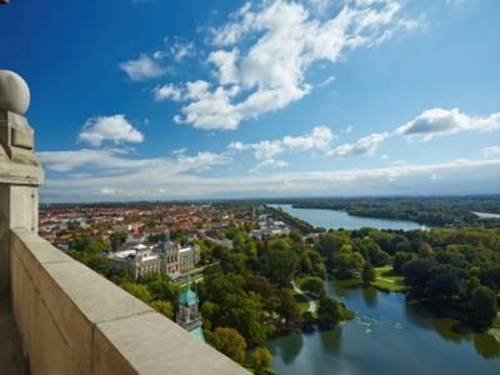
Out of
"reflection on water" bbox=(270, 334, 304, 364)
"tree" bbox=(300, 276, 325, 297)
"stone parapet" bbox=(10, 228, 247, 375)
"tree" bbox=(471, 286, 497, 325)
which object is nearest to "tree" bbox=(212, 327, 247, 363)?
"reflection on water" bbox=(270, 334, 304, 364)

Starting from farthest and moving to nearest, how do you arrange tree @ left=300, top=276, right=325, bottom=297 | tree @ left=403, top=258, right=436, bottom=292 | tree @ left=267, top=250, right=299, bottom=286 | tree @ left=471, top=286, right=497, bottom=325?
1. tree @ left=267, top=250, right=299, bottom=286
2. tree @ left=403, top=258, right=436, bottom=292
3. tree @ left=300, top=276, right=325, bottom=297
4. tree @ left=471, top=286, right=497, bottom=325

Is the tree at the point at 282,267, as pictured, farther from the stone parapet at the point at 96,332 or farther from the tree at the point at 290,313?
the stone parapet at the point at 96,332

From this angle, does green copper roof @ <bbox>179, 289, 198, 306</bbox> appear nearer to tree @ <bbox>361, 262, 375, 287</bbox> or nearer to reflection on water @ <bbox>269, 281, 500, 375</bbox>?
reflection on water @ <bbox>269, 281, 500, 375</bbox>

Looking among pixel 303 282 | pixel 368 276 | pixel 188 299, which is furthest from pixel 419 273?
pixel 188 299

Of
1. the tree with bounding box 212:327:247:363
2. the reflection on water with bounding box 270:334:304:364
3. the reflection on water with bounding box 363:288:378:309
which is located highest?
the tree with bounding box 212:327:247:363

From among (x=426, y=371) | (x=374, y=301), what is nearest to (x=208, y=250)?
(x=374, y=301)

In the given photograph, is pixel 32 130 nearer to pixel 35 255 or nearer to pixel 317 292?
pixel 35 255

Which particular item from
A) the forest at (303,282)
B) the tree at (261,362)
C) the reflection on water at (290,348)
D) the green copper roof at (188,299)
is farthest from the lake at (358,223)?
the tree at (261,362)
